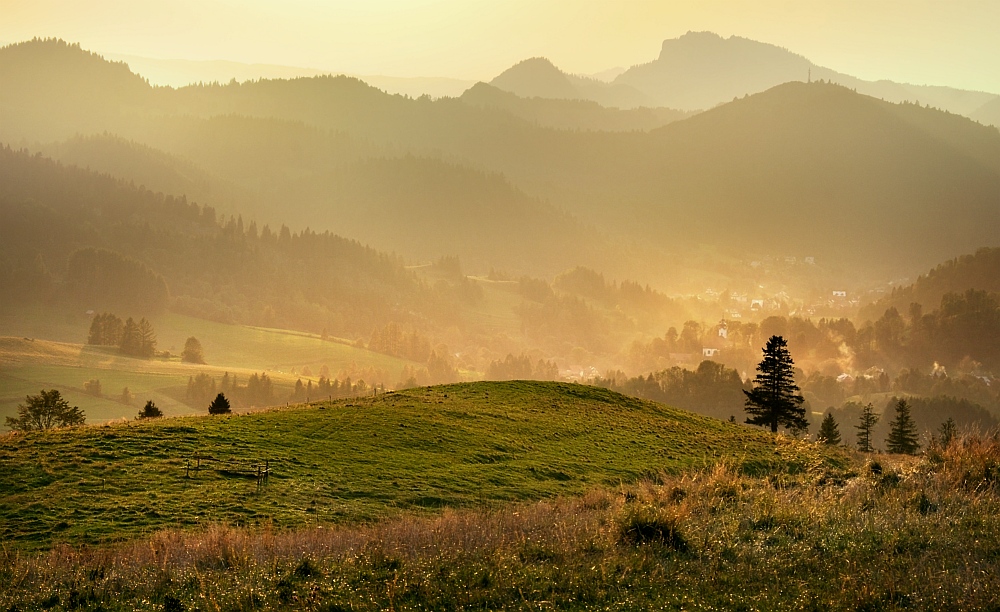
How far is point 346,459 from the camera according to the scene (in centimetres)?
3150

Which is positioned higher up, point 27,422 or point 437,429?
point 437,429

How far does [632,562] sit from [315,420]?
99.1 ft

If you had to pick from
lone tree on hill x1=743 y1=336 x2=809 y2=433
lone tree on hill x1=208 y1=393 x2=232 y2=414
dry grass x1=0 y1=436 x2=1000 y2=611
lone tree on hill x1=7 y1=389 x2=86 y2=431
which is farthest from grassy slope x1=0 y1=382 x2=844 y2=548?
lone tree on hill x1=7 y1=389 x2=86 y2=431

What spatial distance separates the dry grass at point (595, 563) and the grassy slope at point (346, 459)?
5.27m

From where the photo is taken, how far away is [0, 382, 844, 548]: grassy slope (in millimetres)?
22438

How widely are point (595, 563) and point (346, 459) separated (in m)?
21.2

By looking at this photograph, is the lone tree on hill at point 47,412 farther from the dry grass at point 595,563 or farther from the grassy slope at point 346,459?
the dry grass at point 595,563

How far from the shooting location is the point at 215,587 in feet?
39.2

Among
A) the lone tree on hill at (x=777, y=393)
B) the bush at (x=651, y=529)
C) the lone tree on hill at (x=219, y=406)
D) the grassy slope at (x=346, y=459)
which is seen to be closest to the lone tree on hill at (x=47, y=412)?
the lone tree on hill at (x=219, y=406)

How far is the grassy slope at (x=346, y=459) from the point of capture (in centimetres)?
2244

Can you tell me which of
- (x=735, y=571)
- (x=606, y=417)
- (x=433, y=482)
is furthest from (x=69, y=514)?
(x=606, y=417)

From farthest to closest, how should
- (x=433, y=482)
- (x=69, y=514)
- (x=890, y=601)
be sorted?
(x=433, y=482) → (x=69, y=514) → (x=890, y=601)

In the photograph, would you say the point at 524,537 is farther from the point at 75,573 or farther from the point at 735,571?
the point at 75,573

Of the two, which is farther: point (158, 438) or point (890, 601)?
point (158, 438)
